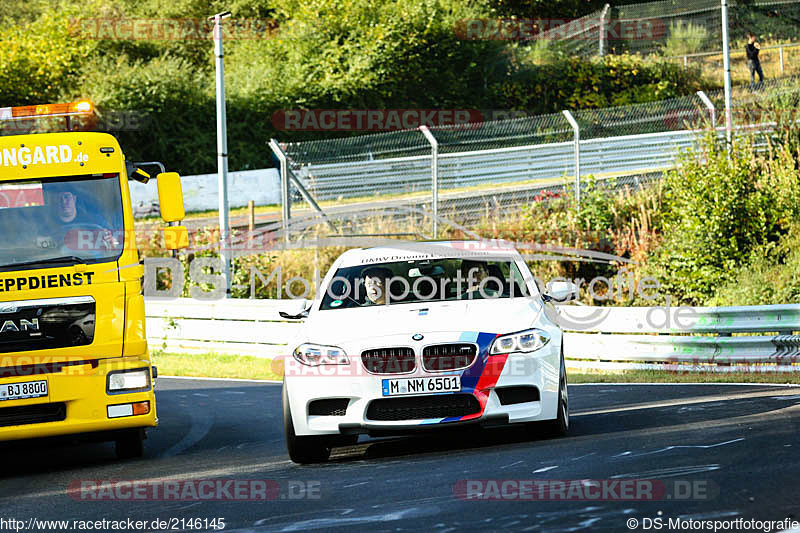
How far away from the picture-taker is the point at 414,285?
10.1m

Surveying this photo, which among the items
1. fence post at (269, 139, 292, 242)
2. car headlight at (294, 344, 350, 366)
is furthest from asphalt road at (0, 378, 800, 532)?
fence post at (269, 139, 292, 242)

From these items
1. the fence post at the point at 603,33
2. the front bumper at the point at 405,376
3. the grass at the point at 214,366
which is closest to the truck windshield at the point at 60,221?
the front bumper at the point at 405,376

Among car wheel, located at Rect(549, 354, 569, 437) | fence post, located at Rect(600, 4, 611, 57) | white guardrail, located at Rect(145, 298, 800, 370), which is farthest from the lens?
fence post, located at Rect(600, 4, 611, 57)

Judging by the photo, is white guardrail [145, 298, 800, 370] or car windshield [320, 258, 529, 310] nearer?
car windshield [320, 258, 529, 310]

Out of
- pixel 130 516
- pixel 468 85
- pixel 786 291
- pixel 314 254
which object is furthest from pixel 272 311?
pixel 468 85

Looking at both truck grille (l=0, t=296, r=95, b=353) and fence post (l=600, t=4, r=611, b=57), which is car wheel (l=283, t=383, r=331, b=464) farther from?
fence post (l=600, t=4, r=611, b=57)

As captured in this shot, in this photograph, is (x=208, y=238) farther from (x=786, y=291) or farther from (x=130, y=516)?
(x=130, y=516)

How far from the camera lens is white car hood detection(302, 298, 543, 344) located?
9.19 meters

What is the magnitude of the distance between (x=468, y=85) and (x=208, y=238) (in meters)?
23.1

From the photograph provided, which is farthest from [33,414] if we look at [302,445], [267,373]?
[267,373]

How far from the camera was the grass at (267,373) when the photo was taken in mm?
14578

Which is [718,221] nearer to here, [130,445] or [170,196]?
[170,196]

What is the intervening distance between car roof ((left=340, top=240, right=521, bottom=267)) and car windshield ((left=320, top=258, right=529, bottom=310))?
0.09m

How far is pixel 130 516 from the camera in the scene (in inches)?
296
